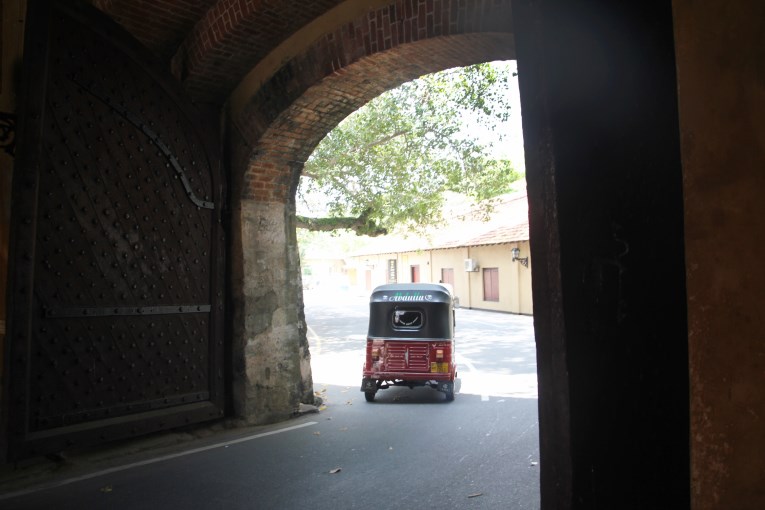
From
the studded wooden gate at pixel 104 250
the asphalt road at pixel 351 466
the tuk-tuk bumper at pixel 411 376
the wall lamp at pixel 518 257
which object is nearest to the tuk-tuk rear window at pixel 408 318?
the tuk-tuk bumper at pixel 411 376

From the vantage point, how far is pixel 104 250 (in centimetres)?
465

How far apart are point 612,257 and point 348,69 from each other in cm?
426

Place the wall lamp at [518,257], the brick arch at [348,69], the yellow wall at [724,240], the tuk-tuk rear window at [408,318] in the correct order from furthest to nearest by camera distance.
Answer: the wall lamp at [518,257] < the tuk-tuk rear window at [408,318] < the brick arch at [348,69] < the yellow wall at [724,240]

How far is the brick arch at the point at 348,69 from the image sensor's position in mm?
4285

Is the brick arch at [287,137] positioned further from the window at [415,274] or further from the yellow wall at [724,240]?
the window at [415,274]

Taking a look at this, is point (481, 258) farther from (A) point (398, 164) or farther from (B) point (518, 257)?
(A) point (398, 164)

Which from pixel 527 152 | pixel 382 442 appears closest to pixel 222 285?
pixel 382 442

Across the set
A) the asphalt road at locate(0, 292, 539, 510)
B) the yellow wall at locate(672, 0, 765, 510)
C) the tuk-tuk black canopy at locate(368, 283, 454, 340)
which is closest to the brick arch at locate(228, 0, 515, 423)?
the asphalt road at locate(0, 292, 539, 510)

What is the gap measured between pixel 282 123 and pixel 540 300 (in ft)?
16.1

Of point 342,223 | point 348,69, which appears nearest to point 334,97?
point 348,69

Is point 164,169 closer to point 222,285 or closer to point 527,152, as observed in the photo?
point 222,285

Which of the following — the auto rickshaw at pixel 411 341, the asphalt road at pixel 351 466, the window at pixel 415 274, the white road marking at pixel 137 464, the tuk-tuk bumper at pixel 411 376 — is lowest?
the asphalt road at pixel 351 466

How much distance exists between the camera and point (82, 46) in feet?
14.4

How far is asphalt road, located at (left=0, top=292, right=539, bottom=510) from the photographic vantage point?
4.30 m
